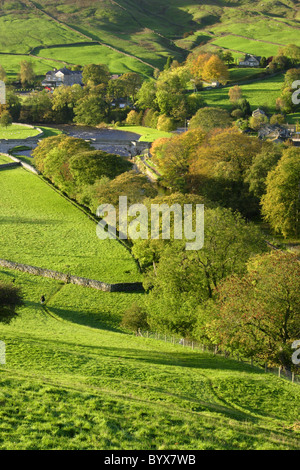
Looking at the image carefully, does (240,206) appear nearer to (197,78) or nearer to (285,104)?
(285,104)

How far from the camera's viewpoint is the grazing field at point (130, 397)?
17.7 meters

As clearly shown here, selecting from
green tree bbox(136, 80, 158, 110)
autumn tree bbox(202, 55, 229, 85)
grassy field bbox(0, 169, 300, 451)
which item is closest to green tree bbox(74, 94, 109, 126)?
green tree bbox(136, 80, 158, 110)

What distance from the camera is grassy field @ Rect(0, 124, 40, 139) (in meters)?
127

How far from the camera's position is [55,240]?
57.7 meters

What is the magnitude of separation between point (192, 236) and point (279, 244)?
2208 cm

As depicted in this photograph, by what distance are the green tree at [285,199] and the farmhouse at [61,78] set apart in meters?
135

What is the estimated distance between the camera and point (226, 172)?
68.2 metres

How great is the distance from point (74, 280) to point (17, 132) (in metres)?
96.7

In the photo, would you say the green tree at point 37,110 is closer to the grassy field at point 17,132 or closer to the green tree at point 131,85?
the grassy field at point 17,132

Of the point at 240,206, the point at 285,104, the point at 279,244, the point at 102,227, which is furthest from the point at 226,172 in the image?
the point at 285,104

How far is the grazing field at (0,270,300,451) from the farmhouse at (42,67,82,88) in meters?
159

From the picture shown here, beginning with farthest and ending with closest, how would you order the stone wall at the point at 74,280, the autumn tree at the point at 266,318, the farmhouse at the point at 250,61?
the farmhouse at the point at 250,61, the stone wall at the point at 74,280, the autumn tree at the point at 266,318

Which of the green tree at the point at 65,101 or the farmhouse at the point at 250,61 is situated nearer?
the green tree at the point at 65,101

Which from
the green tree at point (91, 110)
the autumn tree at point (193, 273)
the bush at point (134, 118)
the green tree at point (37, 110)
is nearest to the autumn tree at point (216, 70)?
the bush at point (134, 118)
